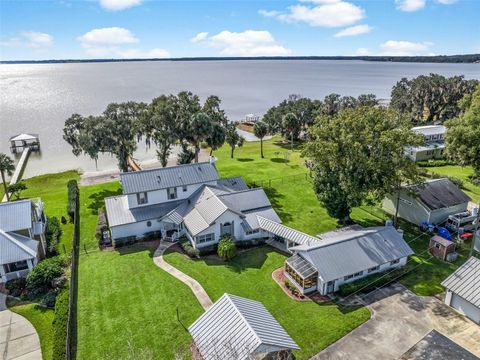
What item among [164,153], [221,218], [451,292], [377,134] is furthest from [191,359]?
[164,153]

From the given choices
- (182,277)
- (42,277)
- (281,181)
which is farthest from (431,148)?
(42,277)

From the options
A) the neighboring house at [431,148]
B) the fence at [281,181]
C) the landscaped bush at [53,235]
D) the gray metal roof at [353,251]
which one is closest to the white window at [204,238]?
the gray metal roof at [353,251]

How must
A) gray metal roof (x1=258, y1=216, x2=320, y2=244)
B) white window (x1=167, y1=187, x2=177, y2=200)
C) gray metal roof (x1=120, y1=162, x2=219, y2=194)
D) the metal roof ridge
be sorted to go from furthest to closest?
white window (x1=167, y1=187, x2=177, y2=200) → gray metal roof (x1=120, y1=162, x2=219, y2=194) → gray metal roof (x1=258, y1=216, x2=320, y2=244) → the metal roof ridge

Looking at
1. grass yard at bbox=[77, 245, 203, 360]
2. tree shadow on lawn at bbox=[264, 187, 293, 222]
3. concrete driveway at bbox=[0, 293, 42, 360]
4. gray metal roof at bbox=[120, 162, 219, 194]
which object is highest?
gray metal roof at bbox=[120, 162, 219, 194]

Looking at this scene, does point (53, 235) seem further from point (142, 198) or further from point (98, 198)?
point (98, 198)

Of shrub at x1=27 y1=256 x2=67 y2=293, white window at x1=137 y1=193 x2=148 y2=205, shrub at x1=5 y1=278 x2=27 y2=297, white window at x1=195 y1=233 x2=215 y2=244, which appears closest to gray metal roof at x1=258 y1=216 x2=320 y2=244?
white window at x1=195 y1=233 x2=215 y2=244

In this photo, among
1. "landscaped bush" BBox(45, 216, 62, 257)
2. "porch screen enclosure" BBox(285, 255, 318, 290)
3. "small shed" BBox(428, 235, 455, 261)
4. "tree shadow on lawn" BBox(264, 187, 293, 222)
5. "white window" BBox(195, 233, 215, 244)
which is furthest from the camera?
"tree shadow on lawn" BBox(264, 187, 293, 222)

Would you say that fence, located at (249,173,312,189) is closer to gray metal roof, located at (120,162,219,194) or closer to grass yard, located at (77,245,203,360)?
gray metal roof, located at (120,162,219,194)
